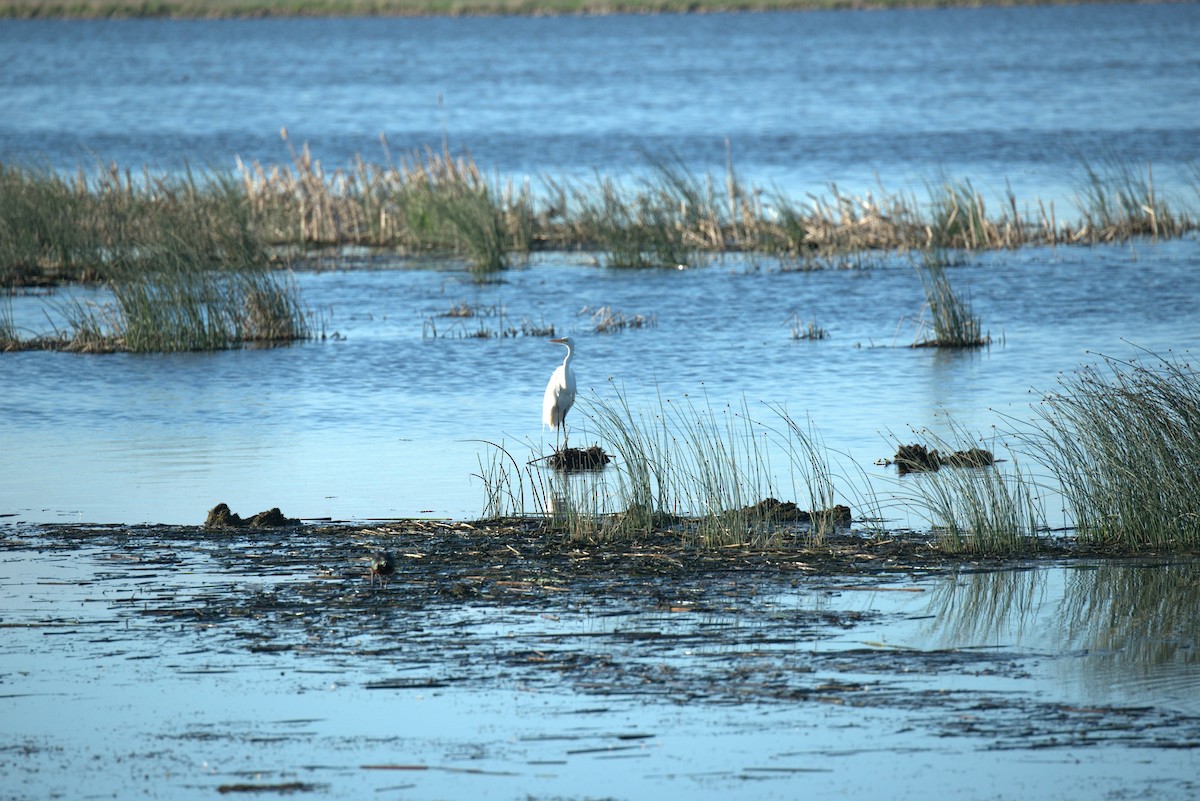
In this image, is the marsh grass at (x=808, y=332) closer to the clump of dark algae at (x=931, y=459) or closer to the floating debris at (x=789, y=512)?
the clump of dark algae at (x=931, y=459)

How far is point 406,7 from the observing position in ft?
422

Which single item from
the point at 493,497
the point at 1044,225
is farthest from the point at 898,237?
the point at 493,497

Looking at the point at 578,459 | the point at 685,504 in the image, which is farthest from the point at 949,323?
the point at 685,504

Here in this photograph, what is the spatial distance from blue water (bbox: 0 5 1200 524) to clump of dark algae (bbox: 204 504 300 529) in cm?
53

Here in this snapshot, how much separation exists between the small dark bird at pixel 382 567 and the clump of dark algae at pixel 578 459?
312 cm

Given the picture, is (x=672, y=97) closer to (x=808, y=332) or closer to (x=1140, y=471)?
(x=808, y=332)

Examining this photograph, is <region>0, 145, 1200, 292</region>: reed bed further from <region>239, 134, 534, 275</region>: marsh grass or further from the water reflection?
the water reflection

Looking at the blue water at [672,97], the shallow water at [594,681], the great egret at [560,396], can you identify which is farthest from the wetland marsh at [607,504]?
the blue water at [672,97]

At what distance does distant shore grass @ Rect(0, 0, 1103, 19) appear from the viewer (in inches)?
4749

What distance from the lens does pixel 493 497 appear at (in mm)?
9969

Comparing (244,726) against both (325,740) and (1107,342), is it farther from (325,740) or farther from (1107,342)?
(1107,342)

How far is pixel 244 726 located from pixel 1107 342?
41.3 feet

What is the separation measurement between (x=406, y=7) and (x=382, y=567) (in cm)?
12485

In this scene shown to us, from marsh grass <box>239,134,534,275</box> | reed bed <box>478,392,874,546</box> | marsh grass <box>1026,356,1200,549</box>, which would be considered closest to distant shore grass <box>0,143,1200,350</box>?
marsh grass <box>239,134,534,275</box>
